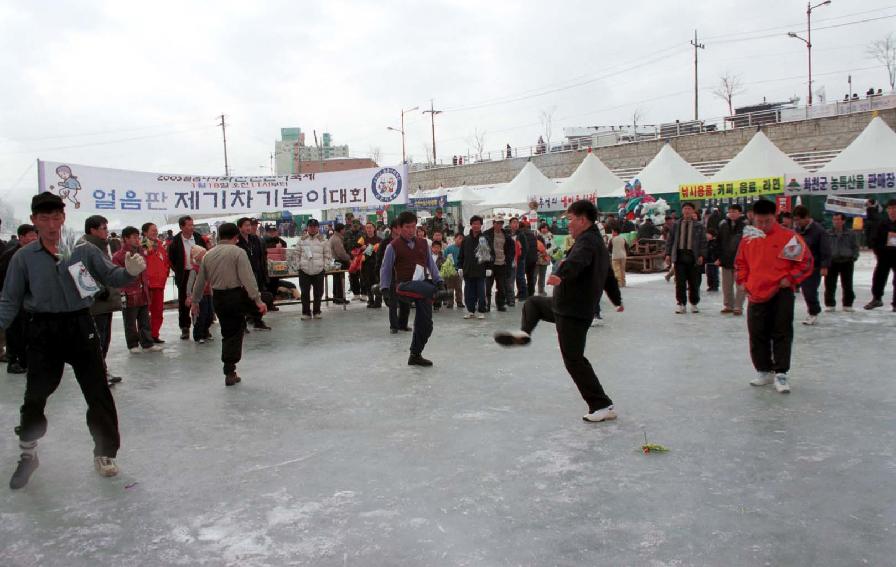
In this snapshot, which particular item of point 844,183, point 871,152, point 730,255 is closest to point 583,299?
point 730,255

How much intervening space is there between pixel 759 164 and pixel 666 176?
11.2ft

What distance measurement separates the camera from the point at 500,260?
12000 millimetres

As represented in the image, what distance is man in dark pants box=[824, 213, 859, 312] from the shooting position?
10.7 metres

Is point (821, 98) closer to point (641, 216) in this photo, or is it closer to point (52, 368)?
point (641, 216)

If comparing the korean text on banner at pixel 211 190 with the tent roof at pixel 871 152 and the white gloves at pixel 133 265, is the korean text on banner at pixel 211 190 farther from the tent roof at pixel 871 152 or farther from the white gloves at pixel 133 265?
the tent roof at pixel 871 152

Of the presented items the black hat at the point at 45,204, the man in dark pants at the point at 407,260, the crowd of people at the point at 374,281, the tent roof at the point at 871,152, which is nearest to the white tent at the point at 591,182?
the tent roof at the point at 871,152

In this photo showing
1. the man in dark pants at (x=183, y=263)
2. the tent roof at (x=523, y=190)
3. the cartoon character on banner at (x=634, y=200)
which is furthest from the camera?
the tent roof at (x=523, y=190)

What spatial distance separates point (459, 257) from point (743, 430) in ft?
26.6

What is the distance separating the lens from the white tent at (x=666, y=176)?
25.0 meters

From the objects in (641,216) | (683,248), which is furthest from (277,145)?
(683,248)

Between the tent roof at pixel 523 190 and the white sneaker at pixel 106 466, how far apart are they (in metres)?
24.9

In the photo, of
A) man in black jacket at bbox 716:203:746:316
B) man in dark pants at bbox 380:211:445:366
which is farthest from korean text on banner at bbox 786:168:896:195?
man in dark pants at bbox 380:211:445:366

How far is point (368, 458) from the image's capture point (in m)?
4.62

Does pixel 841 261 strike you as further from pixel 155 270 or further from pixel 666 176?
pixel 666 176
